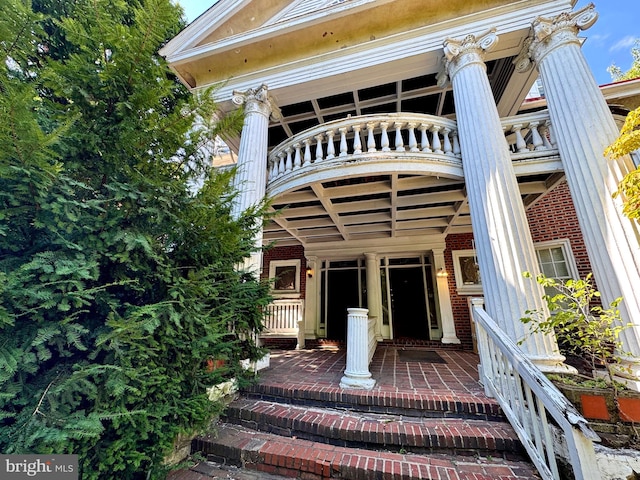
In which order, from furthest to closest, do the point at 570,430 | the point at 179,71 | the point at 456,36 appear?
the point at 179,71
the point at 456,36
the point at 570,430

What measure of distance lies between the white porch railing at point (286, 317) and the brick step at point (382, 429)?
13.6 ft

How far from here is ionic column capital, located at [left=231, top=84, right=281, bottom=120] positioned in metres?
5.14

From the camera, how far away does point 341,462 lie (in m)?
2.16

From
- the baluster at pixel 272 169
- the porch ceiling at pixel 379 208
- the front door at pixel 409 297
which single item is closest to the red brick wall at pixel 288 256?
the porch ceiling at pixel 379 208

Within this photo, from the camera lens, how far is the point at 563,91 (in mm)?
3648

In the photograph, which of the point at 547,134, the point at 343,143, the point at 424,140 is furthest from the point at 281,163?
the point at 547,134

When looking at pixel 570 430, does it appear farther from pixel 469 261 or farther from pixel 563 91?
pixel 469 261

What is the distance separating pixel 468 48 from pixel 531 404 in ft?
16.2

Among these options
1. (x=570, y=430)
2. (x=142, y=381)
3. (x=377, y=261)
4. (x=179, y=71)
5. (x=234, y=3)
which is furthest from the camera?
(x=377, y=261)

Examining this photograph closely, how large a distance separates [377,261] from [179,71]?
6985 mm

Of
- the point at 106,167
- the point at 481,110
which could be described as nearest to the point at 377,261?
the point at 481,110

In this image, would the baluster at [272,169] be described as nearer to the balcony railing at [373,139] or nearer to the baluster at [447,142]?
the balcony railing at [373,139]

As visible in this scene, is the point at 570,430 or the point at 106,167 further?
the point at 106,167

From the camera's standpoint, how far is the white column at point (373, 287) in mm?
7453
